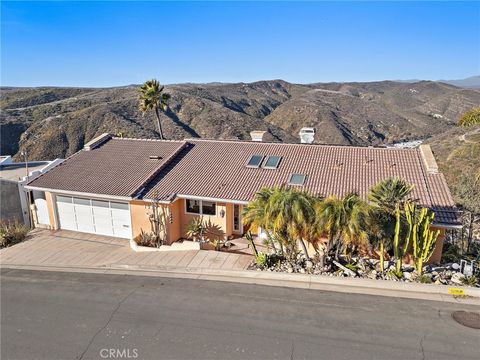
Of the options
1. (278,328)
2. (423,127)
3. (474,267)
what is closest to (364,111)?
(423,127)

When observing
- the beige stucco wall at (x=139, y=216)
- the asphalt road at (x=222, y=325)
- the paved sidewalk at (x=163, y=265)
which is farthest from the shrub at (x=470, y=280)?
the beige stucco wall at (x=139, y=216)

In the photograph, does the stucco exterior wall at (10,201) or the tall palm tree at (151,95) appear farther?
the tall palm tree at (151,95)

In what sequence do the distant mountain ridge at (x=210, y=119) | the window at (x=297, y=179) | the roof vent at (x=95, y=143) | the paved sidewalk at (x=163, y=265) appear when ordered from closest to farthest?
the paved sidewalk at (x=163, y=265), the window at (x=297, y=179), the roof vent at (x=95, y=143), the distant mountain ridge at (x=210, y=119)

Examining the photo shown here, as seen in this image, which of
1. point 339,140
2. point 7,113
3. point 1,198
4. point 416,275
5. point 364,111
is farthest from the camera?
point 364,111

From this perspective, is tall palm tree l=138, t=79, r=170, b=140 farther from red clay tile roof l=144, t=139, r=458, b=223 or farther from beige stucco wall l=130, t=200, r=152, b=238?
beige stucco wall l=130, t=200, r=152, b=238

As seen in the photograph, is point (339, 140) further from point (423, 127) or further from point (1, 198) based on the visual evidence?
point (1, 198)

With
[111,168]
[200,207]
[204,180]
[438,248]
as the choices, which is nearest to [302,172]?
[204,180]

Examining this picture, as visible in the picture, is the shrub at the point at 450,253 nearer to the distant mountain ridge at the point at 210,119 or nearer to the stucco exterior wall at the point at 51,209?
the stucco exterior wall at the point at 51,209
